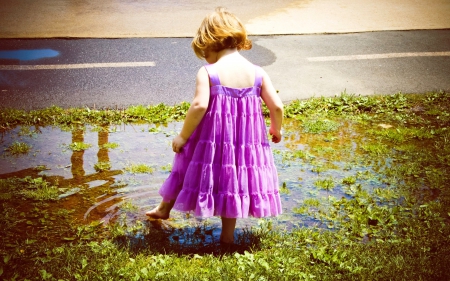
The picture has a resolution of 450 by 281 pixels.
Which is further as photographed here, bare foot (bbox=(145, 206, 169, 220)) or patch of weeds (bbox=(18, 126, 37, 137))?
patch of weeds (bbox=(18, 126, 37, 137))

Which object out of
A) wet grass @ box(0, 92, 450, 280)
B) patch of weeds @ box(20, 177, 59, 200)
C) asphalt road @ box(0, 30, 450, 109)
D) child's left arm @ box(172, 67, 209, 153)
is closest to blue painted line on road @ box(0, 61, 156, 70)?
asphalt road @ box(0, 30, 450, 109)

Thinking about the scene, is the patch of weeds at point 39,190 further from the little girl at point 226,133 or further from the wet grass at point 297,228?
the little girl at point 226,133

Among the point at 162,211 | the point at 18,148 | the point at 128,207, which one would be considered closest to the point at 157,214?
the point at 162,211

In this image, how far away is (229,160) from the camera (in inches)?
123

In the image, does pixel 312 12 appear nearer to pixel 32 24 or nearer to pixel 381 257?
pixel 32 24

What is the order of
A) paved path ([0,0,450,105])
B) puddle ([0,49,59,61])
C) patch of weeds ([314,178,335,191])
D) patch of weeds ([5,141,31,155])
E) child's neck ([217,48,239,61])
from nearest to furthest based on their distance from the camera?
child's neck ([217,48,239,61]) < patch of weeds ([314,178,335,191]) < patch of weeds ([5,141,31,155]) < paved path ([0,0,450,105]) < puddle ([0,49,59,61])

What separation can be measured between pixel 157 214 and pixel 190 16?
729 cm

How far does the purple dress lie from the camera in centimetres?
312

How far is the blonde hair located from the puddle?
5.32 m

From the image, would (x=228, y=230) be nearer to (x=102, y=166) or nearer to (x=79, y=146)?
(x=102, y=166)

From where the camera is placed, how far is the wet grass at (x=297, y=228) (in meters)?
3.03

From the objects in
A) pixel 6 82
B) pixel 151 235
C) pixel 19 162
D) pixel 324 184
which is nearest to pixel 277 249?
pixel 151 235

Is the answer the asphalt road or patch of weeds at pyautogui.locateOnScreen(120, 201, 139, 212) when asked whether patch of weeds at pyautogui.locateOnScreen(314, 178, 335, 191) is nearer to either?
patch of weeds at pyautogui.locateOnScreen(120, 201, 139, 212)

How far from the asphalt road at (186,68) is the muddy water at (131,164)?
92 centimetres
